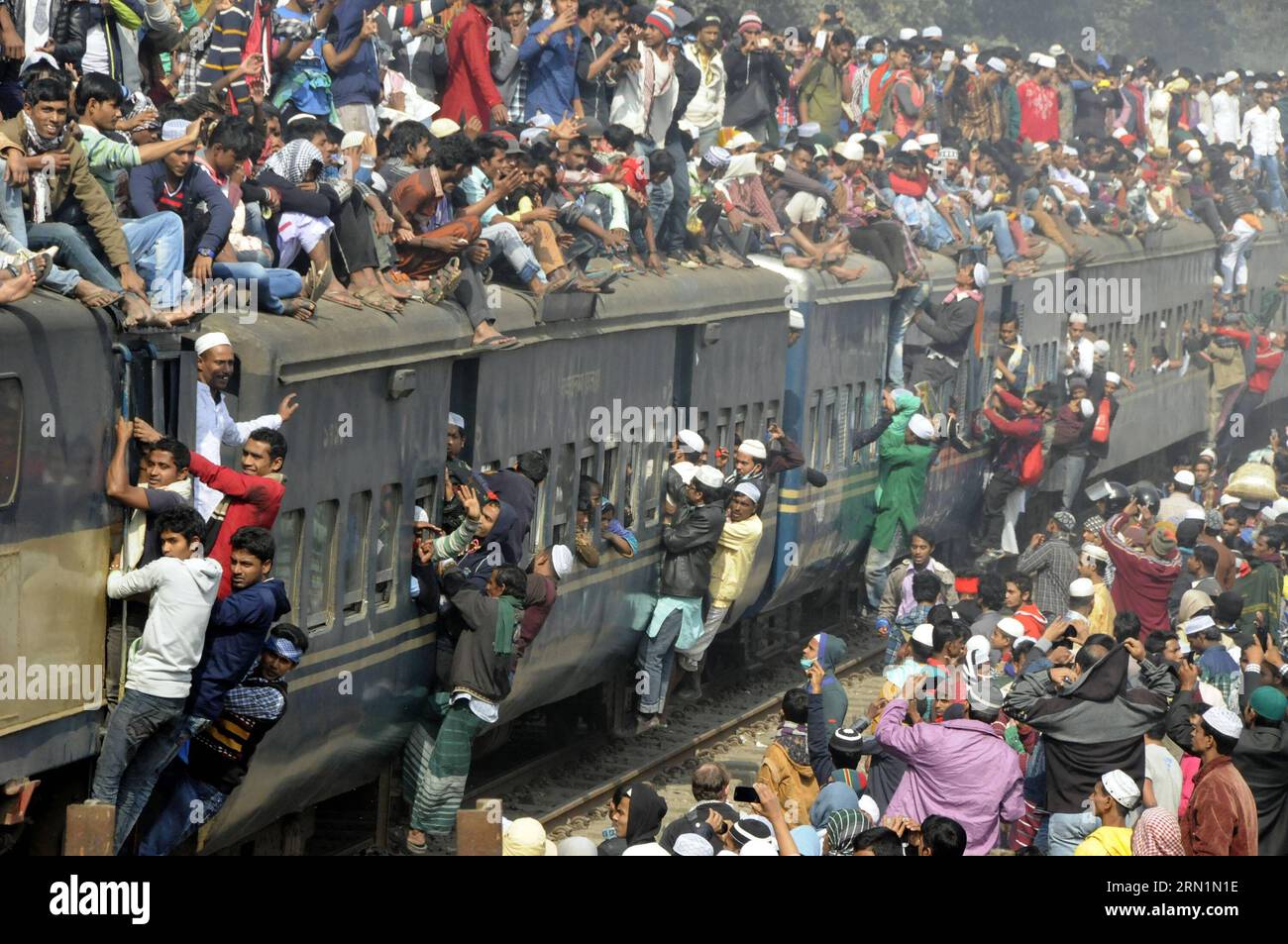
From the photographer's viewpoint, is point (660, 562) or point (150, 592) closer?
point (150, 592)

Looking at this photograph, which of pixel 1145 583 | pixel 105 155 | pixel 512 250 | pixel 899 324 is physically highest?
pixel 105 155

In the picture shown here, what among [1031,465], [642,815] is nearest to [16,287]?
[642,815]

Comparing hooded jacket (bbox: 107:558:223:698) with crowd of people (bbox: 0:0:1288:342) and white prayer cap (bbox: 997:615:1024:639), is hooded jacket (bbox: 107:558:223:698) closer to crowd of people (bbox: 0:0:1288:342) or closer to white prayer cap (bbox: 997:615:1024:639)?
crowd of people (bbox: 0:0:1288:342)

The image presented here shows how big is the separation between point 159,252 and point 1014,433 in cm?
1408

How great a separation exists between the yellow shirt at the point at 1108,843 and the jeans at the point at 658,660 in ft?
21.5

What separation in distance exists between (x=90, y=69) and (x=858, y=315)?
891 cm

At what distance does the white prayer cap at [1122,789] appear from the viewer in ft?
36.4

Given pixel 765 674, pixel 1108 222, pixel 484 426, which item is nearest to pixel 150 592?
pixel 484 426

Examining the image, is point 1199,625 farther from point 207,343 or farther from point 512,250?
point 207,343

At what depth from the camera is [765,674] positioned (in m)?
20.6

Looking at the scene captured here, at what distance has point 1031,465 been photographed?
24.1m

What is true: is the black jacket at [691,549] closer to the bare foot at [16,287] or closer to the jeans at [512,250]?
the jeans at [512,250]

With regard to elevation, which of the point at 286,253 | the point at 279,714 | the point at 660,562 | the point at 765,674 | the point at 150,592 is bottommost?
the point at 765,674
